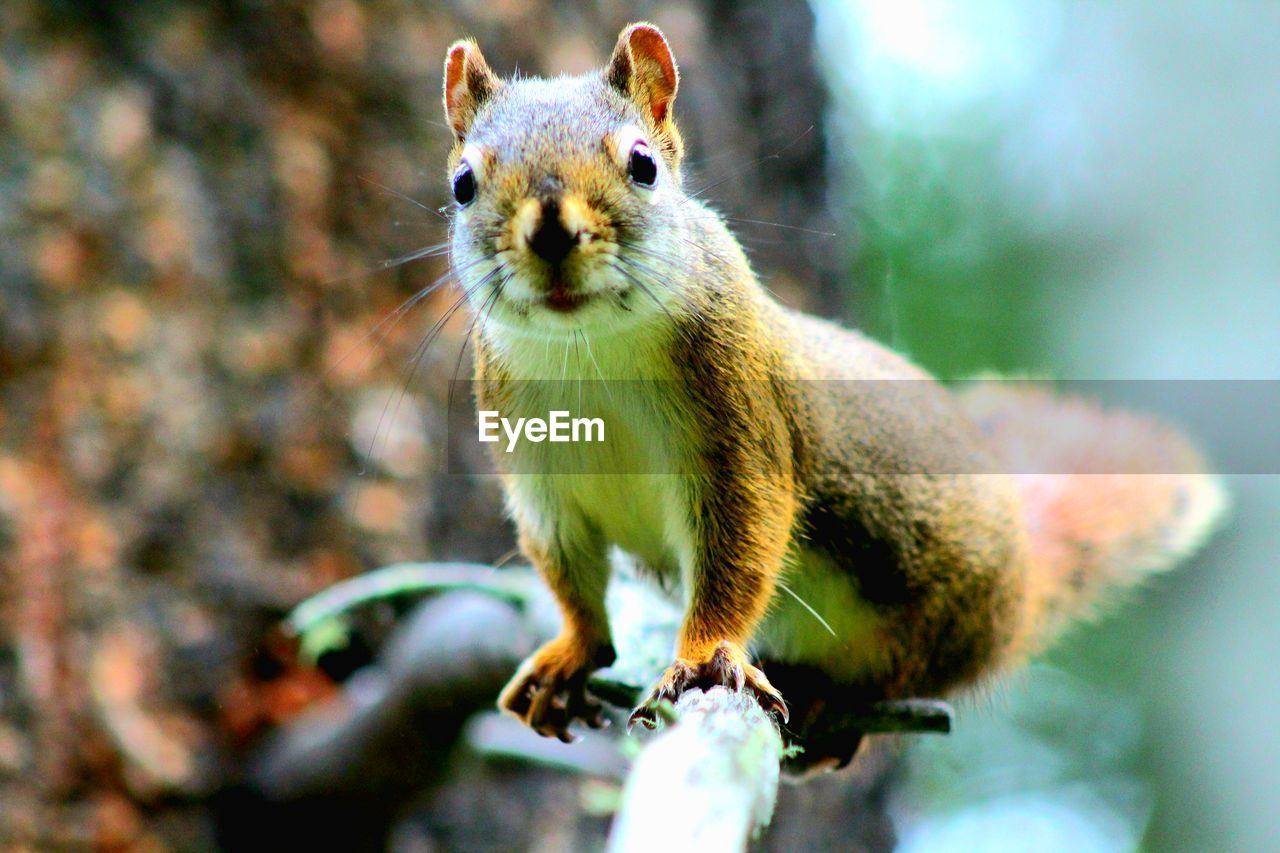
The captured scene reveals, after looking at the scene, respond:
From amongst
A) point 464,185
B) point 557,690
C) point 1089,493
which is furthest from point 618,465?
point 1089,493

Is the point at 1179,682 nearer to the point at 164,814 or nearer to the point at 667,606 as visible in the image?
the point at 667,606

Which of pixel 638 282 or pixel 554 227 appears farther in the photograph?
pixel 638 282

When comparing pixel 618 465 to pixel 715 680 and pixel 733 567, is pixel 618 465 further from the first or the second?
pixel 715 680

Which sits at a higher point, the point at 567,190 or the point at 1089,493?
the point at 567,190

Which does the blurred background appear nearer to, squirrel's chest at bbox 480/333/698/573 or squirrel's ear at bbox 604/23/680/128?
squirrel's chest at bbox 480/333/698/573

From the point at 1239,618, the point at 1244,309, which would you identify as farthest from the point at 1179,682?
the point at 1244,309

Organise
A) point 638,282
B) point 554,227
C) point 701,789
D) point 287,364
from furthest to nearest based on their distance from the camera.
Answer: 1. point 287,364
2. point 638,282
3. point 554,227
4. point 701,789
